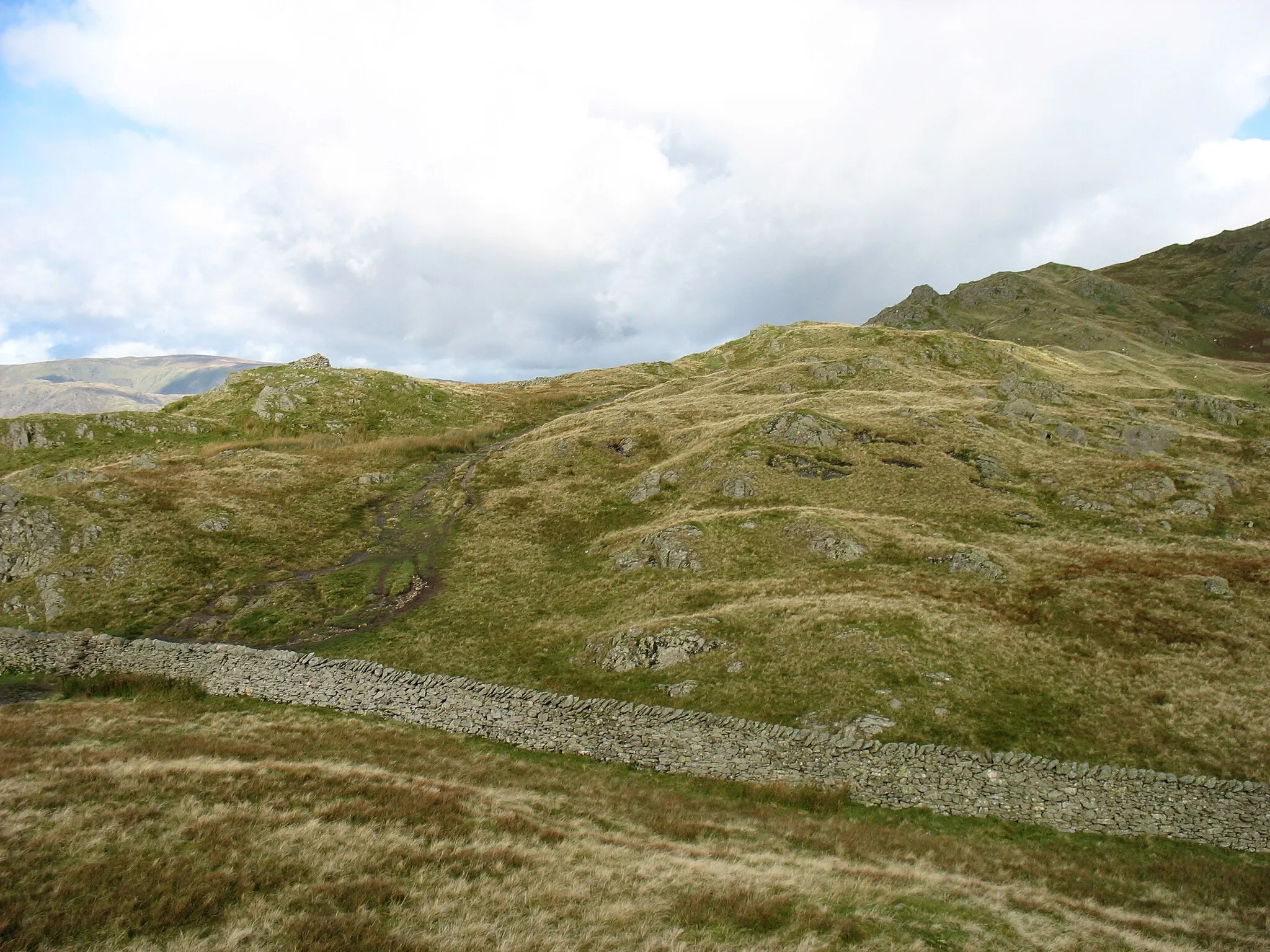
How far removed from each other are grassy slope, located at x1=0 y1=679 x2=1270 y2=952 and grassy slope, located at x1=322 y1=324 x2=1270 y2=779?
7.08m

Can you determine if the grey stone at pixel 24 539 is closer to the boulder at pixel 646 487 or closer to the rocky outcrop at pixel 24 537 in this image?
the rocky outcrop at pixel 24 537

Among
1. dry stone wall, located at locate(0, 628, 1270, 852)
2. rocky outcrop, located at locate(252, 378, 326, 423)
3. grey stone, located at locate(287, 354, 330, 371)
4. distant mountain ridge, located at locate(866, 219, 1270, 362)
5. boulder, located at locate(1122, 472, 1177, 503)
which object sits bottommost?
dry stone wall, located at locate(0, 628, 1270, 852)

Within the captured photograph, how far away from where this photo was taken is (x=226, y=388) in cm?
10750

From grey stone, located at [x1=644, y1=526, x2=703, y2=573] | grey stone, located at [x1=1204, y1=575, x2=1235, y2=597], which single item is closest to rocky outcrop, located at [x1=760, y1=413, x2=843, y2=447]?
grey stone, located at [x1=644, y1=526, x2=703, y2=573]

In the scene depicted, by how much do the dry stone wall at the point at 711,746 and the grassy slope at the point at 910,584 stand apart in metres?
1.60

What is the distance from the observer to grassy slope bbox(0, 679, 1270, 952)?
11617mm

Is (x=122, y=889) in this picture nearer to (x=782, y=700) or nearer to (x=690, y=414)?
(x=782, y=700)

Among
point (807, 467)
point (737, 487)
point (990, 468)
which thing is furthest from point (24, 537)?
point (990, 468)

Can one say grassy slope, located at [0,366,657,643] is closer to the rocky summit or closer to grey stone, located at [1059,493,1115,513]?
the rocky summit

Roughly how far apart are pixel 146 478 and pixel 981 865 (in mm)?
80181

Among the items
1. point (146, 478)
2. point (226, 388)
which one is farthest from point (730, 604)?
point (226, 388)

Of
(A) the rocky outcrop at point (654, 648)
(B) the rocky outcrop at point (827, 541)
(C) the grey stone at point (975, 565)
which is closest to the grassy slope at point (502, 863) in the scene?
(A) the rocky outcrop at point (654, 648)

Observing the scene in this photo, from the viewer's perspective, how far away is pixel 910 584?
4006 centimetres

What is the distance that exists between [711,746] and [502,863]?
14938 mm
